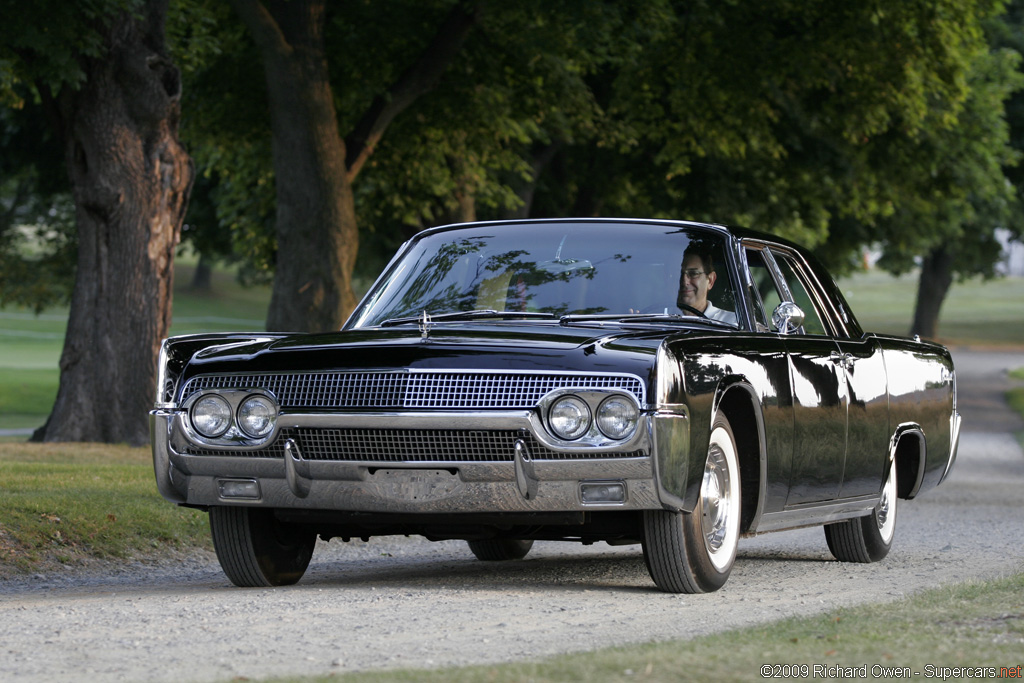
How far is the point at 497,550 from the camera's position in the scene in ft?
30.0

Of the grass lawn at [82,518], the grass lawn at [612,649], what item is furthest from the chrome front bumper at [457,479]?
the grass lawn at [82,518]

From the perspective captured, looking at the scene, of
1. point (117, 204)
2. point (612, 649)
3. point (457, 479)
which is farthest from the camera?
point (117, 204)

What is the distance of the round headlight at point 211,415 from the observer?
263 inches

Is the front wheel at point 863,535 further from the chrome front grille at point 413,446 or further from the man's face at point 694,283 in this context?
the chrome front grille at point 413,446

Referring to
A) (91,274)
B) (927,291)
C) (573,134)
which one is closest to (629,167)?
(573,134)

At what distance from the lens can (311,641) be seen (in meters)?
5.40

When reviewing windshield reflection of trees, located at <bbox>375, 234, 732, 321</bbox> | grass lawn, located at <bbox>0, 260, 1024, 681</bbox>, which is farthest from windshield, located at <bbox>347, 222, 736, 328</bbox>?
grass lawn, located at <bbox>0, 260, 1024, 681</bbox>

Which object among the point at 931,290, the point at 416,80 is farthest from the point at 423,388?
the point at 931,290

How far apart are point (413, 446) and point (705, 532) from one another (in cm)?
134

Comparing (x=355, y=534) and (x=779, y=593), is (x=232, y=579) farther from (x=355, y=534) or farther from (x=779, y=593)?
(x=779, y=593)

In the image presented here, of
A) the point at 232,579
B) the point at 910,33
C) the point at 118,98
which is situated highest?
the point at 910,33

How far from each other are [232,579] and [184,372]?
1029 mm

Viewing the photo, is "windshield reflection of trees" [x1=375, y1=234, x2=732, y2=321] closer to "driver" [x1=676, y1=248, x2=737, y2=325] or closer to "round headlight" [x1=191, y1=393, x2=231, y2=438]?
"driver" [x1=676, y1=248, x2=737, y2=325]

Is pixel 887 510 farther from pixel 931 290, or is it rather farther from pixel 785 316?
pixel 931 290
